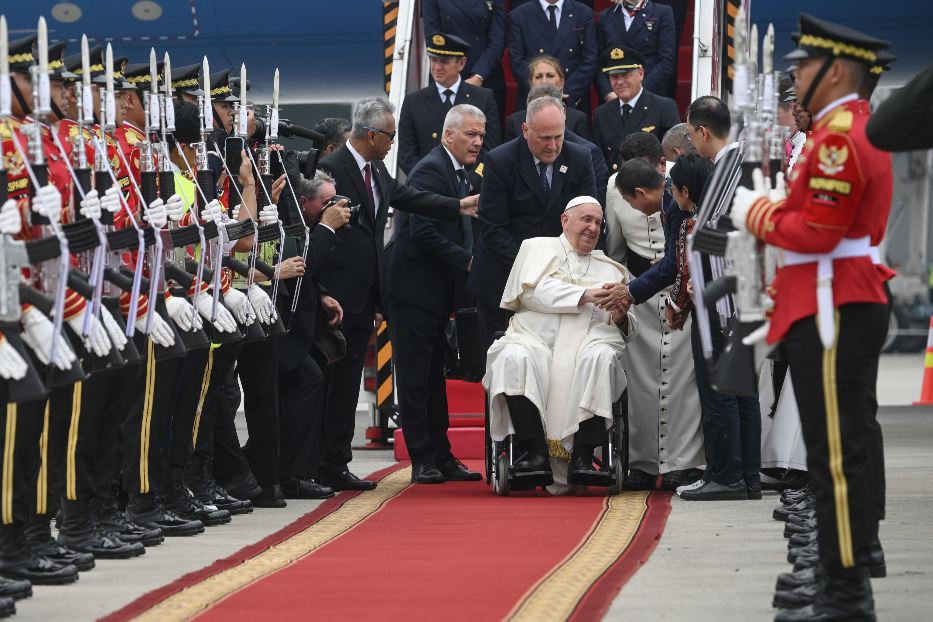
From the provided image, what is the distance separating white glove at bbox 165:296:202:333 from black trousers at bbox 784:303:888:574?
8.98ft

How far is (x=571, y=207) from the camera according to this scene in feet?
29.1

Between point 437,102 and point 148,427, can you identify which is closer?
point 148,427

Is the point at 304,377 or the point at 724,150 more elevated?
the point at 724,150

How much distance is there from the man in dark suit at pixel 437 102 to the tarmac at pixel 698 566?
3.16 m

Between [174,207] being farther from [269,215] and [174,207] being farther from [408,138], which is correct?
[408,138]

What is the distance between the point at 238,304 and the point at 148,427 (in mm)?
816

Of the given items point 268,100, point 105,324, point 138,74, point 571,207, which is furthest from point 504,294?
point 268,100

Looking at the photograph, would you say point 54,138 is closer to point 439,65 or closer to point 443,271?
point 443,271

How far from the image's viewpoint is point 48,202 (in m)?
5.63

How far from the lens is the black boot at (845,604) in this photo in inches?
196

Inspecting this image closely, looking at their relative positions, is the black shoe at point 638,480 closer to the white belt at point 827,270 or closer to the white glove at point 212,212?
the white glove at point 212,212

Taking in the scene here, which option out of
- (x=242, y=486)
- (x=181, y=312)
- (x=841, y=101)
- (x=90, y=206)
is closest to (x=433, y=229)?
(x=242, y=486)

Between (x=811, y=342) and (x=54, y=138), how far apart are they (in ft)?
8.32

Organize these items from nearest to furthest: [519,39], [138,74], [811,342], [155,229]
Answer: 1. [811,342]
2. [155,229]
3. [138,74]
4. [519,39]
